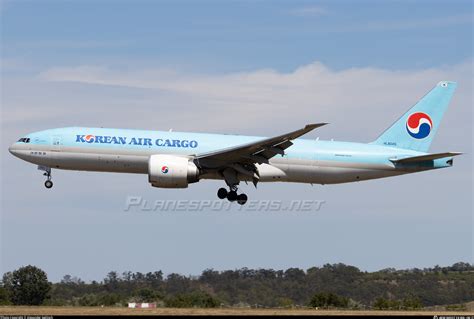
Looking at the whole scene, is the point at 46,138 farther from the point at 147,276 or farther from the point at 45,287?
the point at 147,276

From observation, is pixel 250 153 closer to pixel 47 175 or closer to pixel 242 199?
pixel 242 199

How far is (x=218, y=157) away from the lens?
52.2 metres

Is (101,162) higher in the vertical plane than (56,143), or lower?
lower

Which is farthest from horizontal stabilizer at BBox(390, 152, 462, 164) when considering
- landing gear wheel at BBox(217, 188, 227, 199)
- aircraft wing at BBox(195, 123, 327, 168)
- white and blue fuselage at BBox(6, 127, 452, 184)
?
landing gear wheel at BBox(217, 188, 227, 199)

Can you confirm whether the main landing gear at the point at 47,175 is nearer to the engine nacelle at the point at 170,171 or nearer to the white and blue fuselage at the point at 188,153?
the white and blue fuselage at the point at 188,153

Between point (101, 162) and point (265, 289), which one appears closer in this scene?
point (101, 162)

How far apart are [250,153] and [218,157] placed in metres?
1.71

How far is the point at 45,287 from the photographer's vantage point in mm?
51812

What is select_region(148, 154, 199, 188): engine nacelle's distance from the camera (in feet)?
168

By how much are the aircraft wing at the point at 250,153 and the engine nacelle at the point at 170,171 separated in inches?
31.9

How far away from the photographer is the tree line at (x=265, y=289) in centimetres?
5222

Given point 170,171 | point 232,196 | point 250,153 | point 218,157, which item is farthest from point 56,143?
point 250,153

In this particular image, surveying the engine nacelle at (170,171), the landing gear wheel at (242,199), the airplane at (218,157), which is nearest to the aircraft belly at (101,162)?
the airplane at (218,157)

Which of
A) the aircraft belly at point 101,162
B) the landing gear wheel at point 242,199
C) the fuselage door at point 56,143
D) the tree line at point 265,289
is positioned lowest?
the tree line at point 265,289
